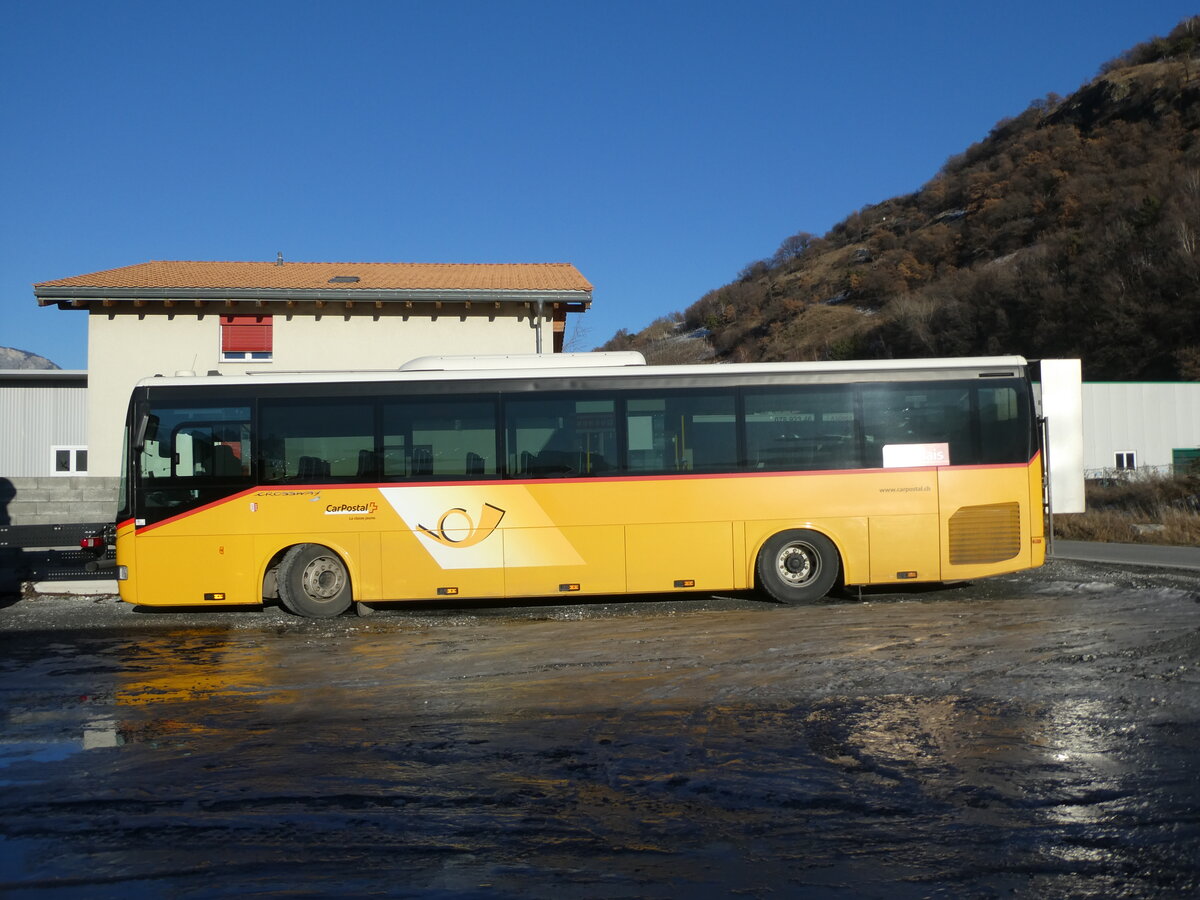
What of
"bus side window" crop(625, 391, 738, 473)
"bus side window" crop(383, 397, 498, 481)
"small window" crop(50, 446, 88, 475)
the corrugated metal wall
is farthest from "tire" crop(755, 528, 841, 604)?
the corrugated metal wall

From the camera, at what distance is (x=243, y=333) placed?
2397 cm

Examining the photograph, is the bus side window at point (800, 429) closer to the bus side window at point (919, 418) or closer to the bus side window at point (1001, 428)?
the bus side window at point (919, 418)

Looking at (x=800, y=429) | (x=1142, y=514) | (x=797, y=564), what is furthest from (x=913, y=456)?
(x=1142, y=514)

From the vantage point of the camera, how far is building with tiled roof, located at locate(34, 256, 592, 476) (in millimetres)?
23047

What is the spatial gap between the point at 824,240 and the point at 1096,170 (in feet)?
131

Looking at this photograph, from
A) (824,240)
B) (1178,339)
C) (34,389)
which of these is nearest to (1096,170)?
(1178,339)

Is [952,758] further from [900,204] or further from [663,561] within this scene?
[900,204]

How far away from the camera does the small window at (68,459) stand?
30594 mm

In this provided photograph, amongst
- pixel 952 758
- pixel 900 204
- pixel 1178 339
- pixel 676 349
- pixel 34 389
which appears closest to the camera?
pixel 952 758

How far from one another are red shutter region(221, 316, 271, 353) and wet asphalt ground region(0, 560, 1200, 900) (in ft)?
47.0

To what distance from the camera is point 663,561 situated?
40.1 ft

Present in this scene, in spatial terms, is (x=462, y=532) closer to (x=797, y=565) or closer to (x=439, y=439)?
(x=439, y=439)

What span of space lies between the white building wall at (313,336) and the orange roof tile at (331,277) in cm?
60

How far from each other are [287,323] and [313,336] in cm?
65
